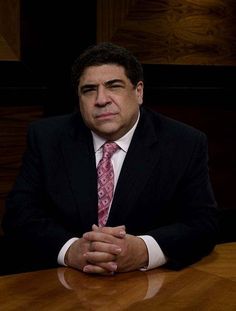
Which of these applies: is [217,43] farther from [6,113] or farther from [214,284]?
[214,284]

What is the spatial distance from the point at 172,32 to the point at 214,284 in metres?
1.73

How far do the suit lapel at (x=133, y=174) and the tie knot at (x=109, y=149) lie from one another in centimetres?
5

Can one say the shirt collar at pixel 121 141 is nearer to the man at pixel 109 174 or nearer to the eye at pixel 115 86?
the man at pixel 109 174

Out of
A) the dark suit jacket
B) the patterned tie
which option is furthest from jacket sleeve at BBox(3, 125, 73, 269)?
the patterned tie

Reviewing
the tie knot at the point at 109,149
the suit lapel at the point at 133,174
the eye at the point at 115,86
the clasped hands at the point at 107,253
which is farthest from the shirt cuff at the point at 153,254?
the eye at the point at 115,86

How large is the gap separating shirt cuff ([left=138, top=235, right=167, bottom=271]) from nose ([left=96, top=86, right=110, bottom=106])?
1.19 ft

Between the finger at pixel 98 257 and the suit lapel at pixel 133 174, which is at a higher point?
the suit lapel at pixel 133 174

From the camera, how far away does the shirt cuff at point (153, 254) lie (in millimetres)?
Answer: 1216

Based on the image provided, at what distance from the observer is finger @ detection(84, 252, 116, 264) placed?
117cm

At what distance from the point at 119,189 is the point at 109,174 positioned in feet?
0.18

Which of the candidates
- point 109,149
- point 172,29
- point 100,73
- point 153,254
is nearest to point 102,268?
point 153,254

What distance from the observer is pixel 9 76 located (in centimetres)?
233

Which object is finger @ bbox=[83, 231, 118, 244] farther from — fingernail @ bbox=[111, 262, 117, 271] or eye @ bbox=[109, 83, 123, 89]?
eye @ bbox=[109, 83, 123, 89]

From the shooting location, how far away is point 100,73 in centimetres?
143
